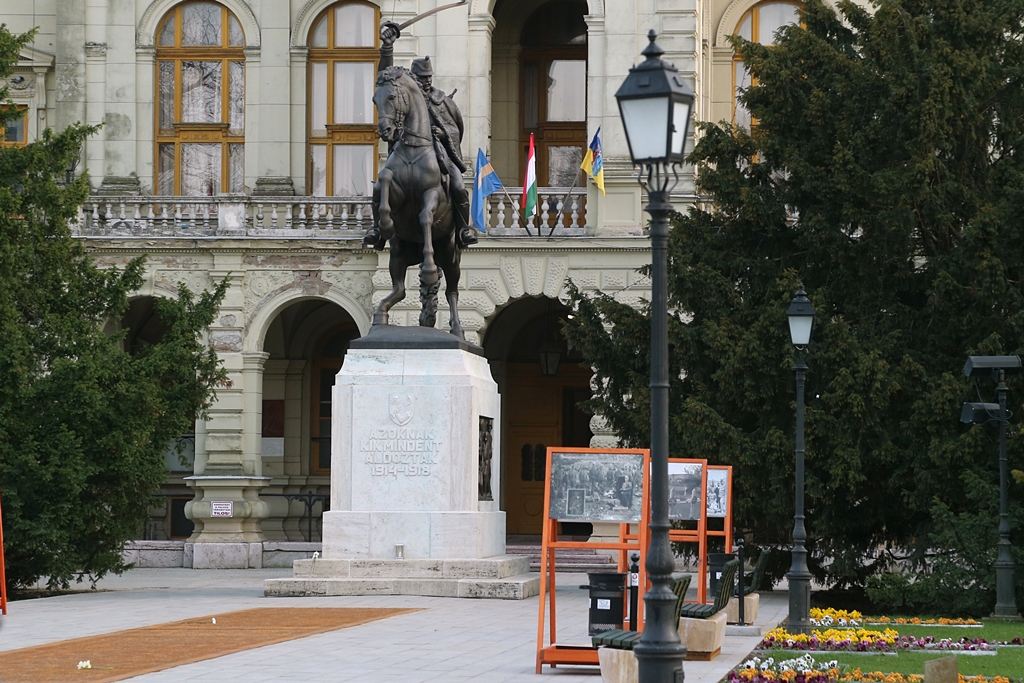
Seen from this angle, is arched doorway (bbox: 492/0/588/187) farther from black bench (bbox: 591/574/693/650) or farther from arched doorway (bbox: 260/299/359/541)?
black bench (bbox: 591/574/693/650)

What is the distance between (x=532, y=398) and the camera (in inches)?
1463

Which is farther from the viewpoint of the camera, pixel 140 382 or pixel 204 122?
pixel 204 122

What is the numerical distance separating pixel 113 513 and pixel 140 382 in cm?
200

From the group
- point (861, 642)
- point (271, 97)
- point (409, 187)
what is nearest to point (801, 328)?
point (861, 642)

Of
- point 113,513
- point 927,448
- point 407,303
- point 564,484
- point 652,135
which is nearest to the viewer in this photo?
point 652,135

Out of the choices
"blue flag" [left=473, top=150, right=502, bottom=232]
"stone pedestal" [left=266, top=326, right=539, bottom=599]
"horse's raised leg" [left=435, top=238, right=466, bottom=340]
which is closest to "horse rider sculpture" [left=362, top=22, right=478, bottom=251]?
"horse's raised leg" [left=435, top=238, right=466, bottom=340]

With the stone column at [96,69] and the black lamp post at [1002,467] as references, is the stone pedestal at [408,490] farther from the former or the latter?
the stone column at [96,69]

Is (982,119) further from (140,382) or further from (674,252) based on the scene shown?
(140,382)

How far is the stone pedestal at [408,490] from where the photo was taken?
19.0 metres

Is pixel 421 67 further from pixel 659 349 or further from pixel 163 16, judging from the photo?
pixel 163 16

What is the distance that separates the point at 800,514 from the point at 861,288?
628 cm

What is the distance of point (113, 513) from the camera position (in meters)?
23.4

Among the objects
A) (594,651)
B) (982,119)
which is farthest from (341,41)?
(594,651)

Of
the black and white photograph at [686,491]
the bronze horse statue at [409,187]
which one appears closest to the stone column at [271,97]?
the bronze horse statue at [409,187]
